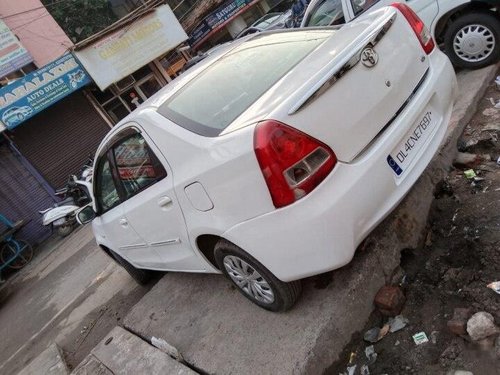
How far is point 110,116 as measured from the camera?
49.5 feet

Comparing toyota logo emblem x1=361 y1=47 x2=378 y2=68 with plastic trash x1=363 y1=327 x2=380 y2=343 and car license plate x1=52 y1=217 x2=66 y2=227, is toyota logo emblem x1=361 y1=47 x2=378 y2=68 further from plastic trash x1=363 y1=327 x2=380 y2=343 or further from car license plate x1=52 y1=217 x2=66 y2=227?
car license plate x1=52 y1=217 x2=66 y2=227

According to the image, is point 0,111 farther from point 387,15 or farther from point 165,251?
point 387,15

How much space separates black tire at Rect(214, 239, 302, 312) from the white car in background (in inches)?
158

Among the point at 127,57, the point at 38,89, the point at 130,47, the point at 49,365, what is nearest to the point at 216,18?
the point at 130,47

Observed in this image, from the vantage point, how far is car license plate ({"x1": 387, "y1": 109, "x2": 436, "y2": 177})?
2356 millimetres

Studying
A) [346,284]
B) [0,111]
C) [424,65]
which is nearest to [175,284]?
[346,284]

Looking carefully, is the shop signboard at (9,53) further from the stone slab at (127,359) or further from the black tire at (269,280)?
the black tire at (269,280)

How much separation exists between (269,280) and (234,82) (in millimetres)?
1363

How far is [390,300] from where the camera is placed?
2559 mm

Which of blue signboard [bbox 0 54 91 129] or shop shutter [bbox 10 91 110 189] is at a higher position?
blue signboard [bbox 0 54 91 129]

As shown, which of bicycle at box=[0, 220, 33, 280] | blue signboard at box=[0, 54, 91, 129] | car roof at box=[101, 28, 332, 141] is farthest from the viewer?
blue signboard at box=[0, 54, 91, 129]

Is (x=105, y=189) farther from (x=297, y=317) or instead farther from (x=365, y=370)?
(x=365, y=370)

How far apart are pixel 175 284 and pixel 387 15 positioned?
2.94 metres

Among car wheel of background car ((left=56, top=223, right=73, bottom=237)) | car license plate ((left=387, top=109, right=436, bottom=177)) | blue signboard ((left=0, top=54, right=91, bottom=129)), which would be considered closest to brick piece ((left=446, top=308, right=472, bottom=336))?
car license plate ((left=387, top=109, right=436, bottom=177))
